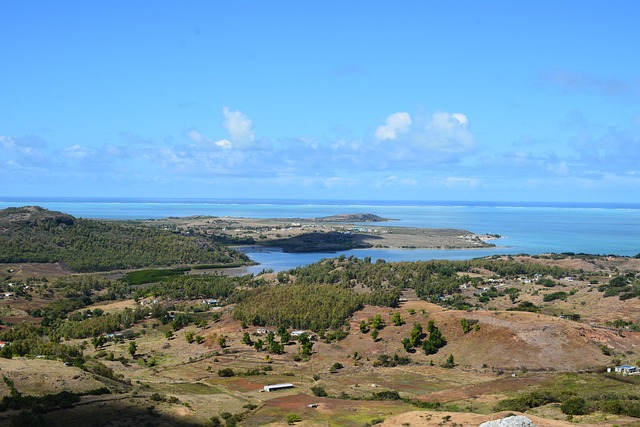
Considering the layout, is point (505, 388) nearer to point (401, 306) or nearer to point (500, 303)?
point (401, 306)

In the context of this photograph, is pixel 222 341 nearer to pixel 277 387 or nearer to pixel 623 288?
pixel 277 387

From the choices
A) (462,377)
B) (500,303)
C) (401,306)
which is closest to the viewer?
(462,377)

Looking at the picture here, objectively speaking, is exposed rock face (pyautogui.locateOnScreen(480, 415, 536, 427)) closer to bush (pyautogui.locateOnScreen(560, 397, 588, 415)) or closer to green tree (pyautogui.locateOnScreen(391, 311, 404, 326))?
bush (pyautogui.locateOnScreen(560, 397, 588, 415))

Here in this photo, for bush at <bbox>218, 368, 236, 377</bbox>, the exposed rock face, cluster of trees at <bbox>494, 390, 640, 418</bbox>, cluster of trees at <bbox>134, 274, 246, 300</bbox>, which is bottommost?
bush at <bbox>218, 368, 236, 377</bbox>

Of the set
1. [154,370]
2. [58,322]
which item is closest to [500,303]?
[154,370]

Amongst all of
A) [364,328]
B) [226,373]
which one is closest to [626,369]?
[364,328]

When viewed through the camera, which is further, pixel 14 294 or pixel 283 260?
pixel 283 260

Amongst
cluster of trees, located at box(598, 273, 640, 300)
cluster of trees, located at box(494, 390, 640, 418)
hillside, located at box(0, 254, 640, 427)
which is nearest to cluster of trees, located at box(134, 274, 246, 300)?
hillside, located at box(0, 254, 640, 427)
